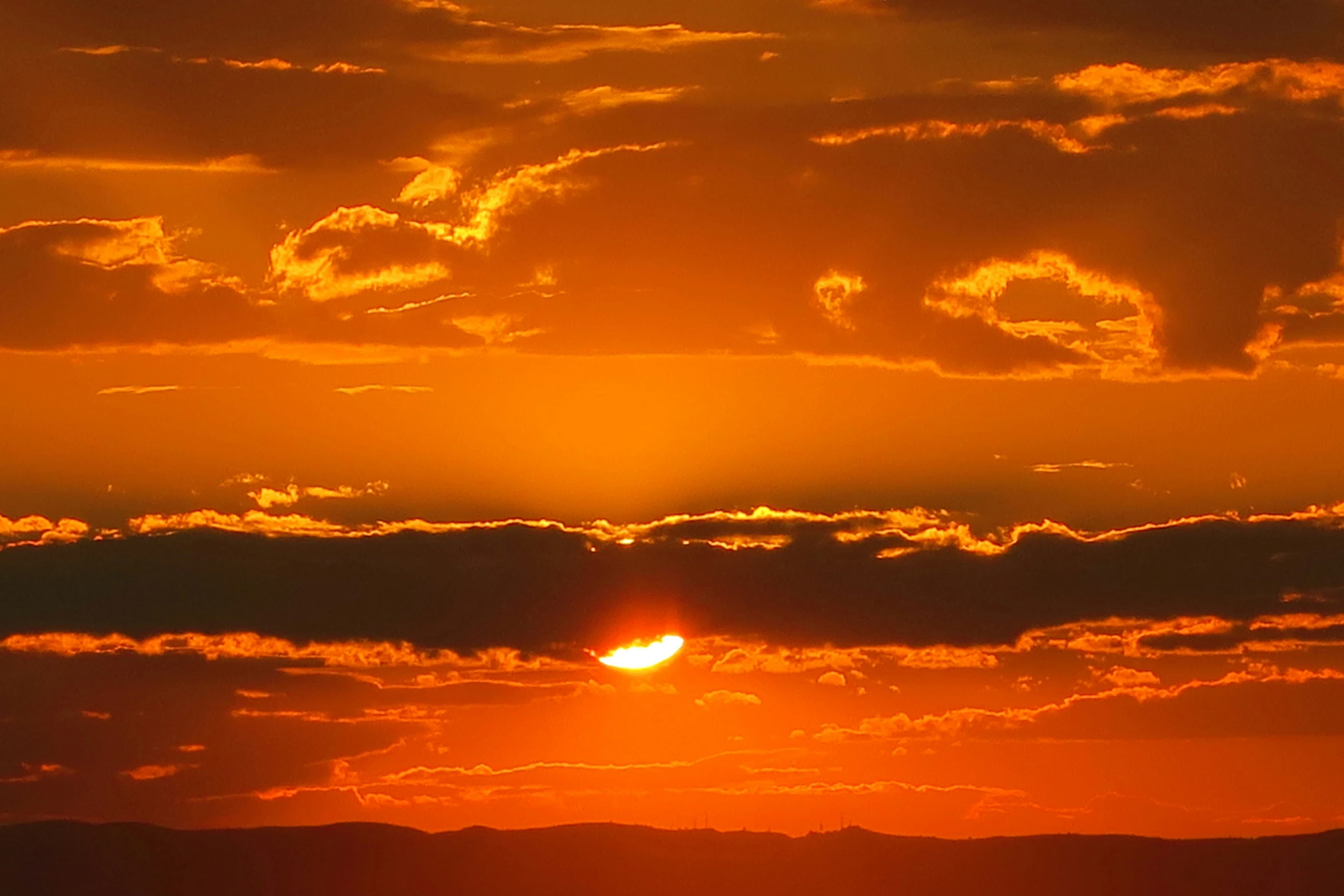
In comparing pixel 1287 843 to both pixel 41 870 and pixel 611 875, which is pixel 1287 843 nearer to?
pixel 611 875

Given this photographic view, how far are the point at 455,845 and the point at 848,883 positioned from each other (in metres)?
24.5

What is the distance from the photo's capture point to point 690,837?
524 ft

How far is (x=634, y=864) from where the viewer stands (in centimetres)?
15600

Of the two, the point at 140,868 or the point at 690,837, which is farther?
the point at 690,837

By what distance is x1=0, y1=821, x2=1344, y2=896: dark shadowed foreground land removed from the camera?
14925 cm

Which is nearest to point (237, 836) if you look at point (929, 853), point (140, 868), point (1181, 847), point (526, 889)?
point (140, 868)

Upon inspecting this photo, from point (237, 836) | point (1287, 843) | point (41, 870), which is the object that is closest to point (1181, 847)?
point (1287, 843)

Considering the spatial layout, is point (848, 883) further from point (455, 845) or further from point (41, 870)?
point (41, 870)

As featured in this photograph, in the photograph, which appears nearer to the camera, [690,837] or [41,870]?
[41,870]

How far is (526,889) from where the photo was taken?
153 metres

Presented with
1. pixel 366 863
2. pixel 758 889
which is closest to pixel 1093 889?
pixel 758 889

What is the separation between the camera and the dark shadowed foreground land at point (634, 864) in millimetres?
149250

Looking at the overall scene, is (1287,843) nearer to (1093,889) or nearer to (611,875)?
(1093,889)

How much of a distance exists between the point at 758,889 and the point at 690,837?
358 inches
